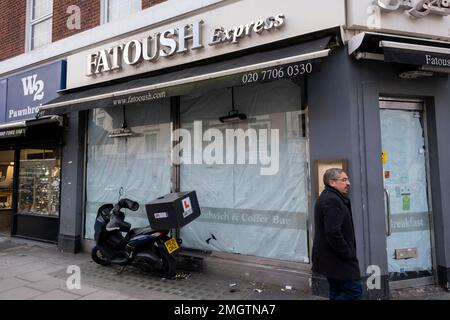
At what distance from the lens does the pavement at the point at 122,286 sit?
5.04 m

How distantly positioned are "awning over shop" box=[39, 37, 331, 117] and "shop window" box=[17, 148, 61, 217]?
1784 mm

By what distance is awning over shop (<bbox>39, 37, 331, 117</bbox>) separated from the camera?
4770mm

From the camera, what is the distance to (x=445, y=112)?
5.44m

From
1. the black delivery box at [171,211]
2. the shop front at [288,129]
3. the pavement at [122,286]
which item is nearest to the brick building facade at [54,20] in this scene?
the shop front at [288,129]

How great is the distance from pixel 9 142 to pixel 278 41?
303 inches

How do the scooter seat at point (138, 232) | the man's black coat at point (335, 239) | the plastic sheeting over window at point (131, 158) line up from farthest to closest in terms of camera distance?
the plastic sheeting over window at point (131, 158)
the scooter seat at point (138, 232)
the man's black coat at point (335, 239)

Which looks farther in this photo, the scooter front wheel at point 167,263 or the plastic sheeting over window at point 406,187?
the scooter front wheel at point 167,263

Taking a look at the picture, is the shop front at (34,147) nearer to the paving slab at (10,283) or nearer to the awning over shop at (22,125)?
the awning over shop at (22,125)

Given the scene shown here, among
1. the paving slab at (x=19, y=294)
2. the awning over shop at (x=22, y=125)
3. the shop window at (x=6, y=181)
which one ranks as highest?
the awning over shop at (x=22, y=125)

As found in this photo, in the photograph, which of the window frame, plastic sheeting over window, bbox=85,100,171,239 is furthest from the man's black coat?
the window frame

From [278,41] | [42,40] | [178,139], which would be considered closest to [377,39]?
[278,41]

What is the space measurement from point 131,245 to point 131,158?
2.12 metres

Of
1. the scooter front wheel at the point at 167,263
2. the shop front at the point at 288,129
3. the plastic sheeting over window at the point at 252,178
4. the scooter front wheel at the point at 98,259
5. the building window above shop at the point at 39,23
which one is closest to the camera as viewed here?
the shop front at the point at 288,129

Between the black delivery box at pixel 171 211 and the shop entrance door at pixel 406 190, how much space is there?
282 cm
